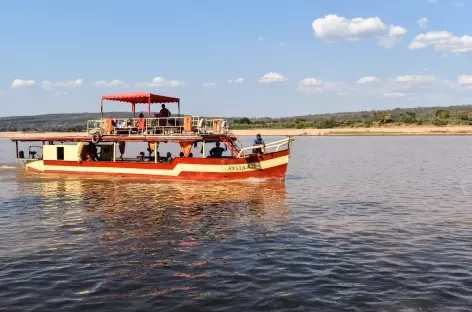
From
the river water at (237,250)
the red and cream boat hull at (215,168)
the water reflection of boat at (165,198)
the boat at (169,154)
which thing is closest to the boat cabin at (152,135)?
the boat at (169,154)

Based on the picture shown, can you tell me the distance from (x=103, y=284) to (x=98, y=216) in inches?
300

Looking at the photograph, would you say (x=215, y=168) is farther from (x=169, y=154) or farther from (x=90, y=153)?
(x=90, y=153)

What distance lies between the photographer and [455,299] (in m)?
9.05

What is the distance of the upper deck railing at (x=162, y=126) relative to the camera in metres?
28.1

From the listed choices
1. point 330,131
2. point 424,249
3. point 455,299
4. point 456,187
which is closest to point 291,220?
point 424,249

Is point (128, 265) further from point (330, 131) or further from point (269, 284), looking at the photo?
point (330, 131)

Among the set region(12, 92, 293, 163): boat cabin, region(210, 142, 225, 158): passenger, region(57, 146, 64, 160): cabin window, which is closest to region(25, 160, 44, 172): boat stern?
region(12, 92, 293, 163): boat cabin

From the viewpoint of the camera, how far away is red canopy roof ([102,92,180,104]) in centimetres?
3003

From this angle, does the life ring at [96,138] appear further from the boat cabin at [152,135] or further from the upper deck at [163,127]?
the upper deck at [163,127]

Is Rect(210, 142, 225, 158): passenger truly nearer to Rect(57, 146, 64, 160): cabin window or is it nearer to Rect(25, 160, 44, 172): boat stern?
Rect(57, 146, 64, 160): cabin window

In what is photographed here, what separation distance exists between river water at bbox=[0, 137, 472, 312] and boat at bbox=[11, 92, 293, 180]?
4181 mm

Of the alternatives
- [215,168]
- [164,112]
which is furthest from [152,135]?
[215,168]

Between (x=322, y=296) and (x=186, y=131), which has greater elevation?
(x=186, y=131)

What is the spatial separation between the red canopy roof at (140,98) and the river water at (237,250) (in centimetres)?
846
